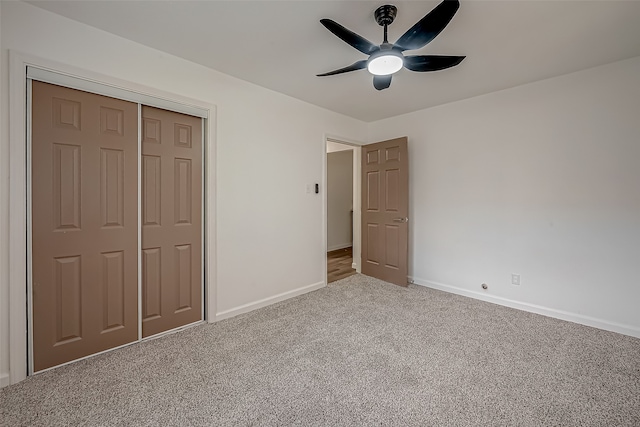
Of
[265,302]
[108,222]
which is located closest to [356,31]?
[108,222]

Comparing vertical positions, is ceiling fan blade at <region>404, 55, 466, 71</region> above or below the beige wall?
above

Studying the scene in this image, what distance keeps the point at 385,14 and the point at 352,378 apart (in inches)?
95.9

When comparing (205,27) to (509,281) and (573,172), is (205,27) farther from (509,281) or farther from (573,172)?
(509,281)

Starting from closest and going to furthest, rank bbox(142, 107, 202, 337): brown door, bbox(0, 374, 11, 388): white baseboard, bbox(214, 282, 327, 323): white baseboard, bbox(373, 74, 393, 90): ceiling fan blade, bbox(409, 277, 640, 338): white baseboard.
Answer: bbox(0, 374, 11, 388): white baseboard → bbox(373, 74, 393, 90): ceiling fan blade → bbox(142, 107, 202, 337): brown door → bbox(409, 277, 640, 338): white baseboard → bbox(214, 282, 327, 323): white baseboard

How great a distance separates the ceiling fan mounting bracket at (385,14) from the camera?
1.69 meters

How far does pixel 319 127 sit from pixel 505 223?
8.48 feet

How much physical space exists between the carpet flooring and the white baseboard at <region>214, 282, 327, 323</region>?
0.11 m

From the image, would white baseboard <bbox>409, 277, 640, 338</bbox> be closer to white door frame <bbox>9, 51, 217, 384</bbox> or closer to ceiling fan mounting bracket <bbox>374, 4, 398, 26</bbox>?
ceiling fan mounting bracket <bbox>374, 4, 398, 26</bbox>

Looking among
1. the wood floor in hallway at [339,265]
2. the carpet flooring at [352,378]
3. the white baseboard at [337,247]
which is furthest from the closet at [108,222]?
the white baseboard at [337,247]

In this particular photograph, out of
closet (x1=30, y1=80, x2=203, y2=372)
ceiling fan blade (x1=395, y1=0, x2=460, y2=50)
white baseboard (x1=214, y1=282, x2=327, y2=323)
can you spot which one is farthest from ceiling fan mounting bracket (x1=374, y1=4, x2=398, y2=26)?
white baseboard (x1=214, y1=282, x2=327, y2=323)

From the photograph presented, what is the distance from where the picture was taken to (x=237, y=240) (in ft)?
9.13

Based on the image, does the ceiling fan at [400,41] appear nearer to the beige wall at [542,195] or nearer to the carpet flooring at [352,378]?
the beige wall at [542,195]

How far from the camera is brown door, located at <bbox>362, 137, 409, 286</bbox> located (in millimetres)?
3684

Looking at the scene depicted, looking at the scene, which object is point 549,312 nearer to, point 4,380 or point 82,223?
point 82,223
